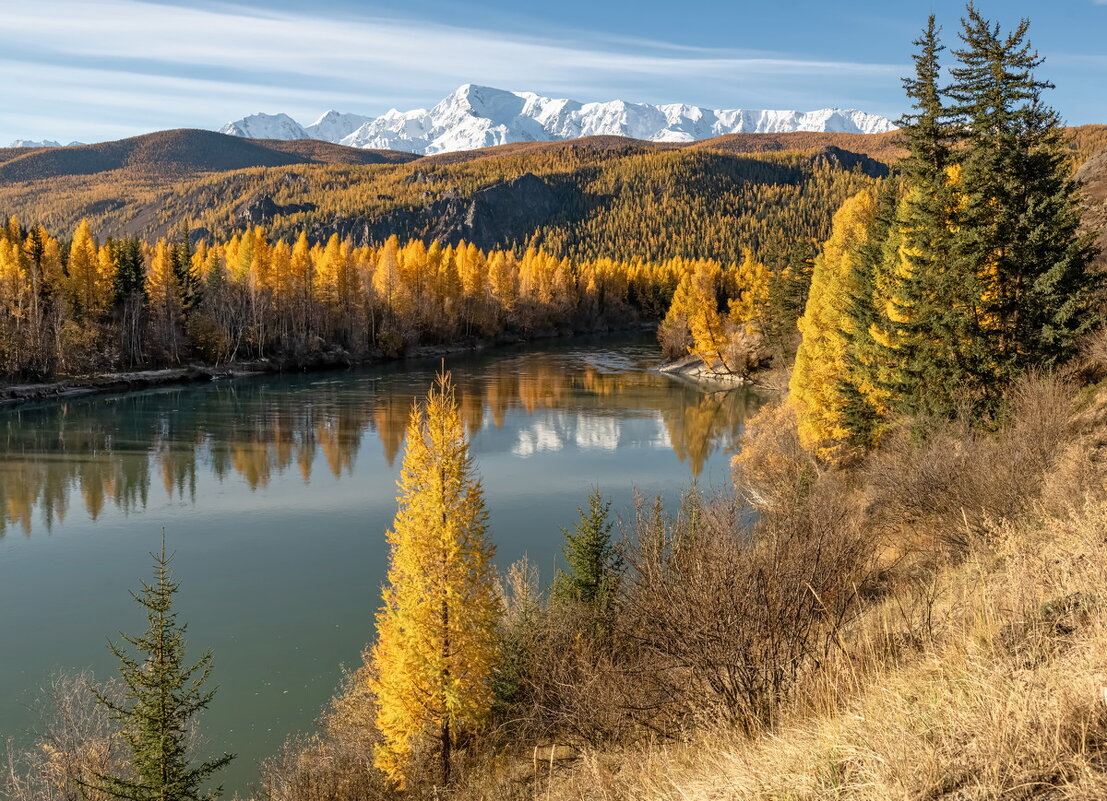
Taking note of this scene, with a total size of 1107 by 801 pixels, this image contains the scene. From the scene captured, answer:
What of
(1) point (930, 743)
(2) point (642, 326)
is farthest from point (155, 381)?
(2) point (642, 326)

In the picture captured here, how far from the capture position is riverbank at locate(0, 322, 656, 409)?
5519cm

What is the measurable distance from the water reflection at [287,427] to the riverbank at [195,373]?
275 centimetres

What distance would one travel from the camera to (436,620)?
13.9m

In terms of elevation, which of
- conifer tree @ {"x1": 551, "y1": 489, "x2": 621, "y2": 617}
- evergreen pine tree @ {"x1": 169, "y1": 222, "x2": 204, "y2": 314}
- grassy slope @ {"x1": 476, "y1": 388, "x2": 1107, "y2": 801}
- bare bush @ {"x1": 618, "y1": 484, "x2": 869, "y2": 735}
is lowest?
conifer tree @ {"x1": 551, "y1": 489, "x2": 621, "y2": 617}

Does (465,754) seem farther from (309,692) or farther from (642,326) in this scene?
(642,326)

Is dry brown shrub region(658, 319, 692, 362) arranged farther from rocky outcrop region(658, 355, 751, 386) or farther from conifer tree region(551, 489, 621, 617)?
conifer tree region(551, 489, 621, 617)

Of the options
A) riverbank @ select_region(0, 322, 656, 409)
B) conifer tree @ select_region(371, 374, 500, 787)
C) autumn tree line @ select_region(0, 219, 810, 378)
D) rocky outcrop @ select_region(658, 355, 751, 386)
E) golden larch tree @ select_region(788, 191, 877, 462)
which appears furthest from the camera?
rocky outcrop @ select_region(658, 355, 751, 386)

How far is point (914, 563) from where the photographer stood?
1441 centimetres

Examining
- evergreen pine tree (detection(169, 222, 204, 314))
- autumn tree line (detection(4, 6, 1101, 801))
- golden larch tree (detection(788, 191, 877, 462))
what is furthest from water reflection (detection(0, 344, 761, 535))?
autumn tree line (detection(4, 6, 1101, 801))

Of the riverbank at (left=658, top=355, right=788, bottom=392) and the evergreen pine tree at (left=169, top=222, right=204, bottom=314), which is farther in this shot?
the evergreen pine tree at (left=169, top=222, right=204, bottom=314)

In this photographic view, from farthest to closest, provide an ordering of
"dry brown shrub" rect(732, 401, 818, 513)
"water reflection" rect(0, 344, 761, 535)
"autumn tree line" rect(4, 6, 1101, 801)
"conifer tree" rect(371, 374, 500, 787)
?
"water reflection" rect(0, 344, 761, 535) < "dry brown shrub" rect(732, 401, 818, 513) < "conifer tree" rect(371, 374, 500, 787) < "autumn tree line" rect(4, 6, 1101, 801)

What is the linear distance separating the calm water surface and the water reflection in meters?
0.19

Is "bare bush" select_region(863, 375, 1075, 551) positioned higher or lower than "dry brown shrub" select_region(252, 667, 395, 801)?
higher

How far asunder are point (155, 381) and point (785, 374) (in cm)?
5082
